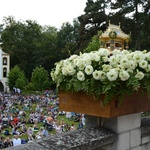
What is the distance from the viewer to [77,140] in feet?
8.07

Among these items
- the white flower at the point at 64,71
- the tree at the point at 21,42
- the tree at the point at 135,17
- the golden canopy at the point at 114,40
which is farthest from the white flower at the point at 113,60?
the tree at the point at 21,42

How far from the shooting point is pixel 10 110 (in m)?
33.0

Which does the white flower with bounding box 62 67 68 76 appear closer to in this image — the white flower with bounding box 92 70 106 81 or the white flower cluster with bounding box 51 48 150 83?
the white flower cluster with bounding box 51 48 150 83

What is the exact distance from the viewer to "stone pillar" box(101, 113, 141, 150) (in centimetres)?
287

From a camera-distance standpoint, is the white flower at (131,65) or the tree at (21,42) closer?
the white flower at (131,65)

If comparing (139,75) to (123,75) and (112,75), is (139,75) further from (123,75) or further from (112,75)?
(112,75)

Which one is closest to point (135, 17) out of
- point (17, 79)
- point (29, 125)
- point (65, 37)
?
point (29, 125)

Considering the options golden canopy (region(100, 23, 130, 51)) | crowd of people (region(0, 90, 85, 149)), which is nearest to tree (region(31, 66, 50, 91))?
crowd of people (region(0, 90, 85, 149))

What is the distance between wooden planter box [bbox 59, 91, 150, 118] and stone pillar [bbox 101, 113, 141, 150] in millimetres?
117

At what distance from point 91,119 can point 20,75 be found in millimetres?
54108

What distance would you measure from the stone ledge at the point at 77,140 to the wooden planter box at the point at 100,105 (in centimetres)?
23

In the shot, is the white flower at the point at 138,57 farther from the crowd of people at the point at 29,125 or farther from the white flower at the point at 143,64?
the crowd of people at the point at 29,125

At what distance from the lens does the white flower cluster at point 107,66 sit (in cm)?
259

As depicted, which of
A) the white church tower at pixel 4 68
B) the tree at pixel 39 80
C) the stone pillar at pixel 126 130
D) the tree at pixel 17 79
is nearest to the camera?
the stone pillar at pixel 126 130
